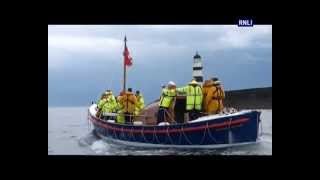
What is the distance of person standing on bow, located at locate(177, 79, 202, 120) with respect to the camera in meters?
3.85

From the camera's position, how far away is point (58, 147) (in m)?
3.87

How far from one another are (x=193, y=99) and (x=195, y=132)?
0.24 meters

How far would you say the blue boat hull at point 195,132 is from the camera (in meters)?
3.82

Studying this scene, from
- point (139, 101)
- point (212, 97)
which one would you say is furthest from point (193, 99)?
point (139, 101)

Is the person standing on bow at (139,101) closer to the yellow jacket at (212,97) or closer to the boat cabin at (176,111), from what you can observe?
the boat cabin at (176,111)

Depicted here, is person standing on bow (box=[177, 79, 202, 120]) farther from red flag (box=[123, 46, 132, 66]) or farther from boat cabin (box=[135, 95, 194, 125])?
red flag (box=[123, 46, 132, 66])

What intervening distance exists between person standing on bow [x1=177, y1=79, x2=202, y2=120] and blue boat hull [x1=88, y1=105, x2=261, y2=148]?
7cm

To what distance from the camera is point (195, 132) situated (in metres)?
3.87

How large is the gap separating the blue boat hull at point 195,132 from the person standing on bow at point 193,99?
0.24 feet
